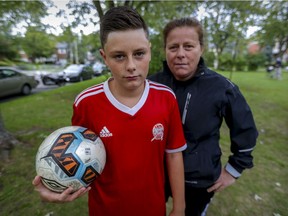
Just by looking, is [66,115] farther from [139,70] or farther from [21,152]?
[139,70]

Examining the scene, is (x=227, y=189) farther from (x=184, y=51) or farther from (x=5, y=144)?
(x=5, y=144)

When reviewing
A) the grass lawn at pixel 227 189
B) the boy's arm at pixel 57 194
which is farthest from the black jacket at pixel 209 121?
the grass lawn at pixel 227 189

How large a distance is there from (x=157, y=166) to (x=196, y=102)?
56cm

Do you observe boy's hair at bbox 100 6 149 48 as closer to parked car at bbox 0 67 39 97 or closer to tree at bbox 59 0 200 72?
tree at bbox 59 0 200 72

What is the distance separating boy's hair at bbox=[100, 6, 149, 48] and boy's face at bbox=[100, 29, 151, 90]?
1.1 inches

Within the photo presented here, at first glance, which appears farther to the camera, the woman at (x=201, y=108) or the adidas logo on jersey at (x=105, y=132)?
the woman at (x=201, y=108)

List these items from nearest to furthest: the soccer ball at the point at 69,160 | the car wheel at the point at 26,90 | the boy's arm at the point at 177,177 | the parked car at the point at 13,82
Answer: the soccer ball at the point at 69,160 < the boy's arm at the point at 177,177 < the parked car at the point at 13,82 < the car wheel at the point at 26,90

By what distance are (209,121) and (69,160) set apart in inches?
40.6

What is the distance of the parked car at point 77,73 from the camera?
1391cm

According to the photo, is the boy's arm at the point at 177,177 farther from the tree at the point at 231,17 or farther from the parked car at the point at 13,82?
the parked car at the point at 13,82

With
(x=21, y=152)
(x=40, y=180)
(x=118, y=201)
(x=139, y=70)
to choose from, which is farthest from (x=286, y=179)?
(x=21, y=152)

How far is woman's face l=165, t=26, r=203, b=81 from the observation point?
166 centimetres

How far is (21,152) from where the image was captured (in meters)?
4.11

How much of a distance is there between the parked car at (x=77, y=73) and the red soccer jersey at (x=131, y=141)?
13.3 metres
